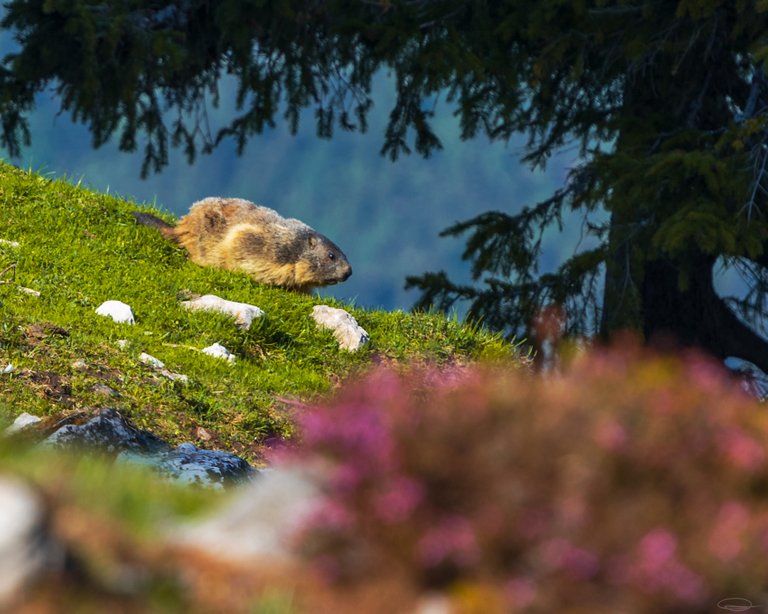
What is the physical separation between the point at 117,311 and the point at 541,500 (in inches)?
303

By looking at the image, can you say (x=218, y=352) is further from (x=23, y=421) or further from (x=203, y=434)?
(x=23, y=421)

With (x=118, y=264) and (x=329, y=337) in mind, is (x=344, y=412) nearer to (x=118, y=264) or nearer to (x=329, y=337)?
(x=329, y=337)

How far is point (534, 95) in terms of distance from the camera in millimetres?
14086

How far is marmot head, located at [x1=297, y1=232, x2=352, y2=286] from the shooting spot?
11.8 metres

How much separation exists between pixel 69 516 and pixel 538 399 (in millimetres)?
1314

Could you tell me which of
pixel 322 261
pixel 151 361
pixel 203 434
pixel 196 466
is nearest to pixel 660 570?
pixel 196 466

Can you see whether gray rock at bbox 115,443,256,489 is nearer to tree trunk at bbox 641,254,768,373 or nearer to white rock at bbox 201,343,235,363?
Result: white rock at bbox 201,343,235,363

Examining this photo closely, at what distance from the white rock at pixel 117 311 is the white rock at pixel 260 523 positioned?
701cm

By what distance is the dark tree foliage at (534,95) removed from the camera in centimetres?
1099

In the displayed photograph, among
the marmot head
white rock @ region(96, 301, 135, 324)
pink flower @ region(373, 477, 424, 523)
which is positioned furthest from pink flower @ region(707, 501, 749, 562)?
the marmot head

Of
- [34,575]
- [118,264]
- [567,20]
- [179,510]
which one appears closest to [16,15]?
[118,264]

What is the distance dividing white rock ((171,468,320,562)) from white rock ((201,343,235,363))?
662 cm

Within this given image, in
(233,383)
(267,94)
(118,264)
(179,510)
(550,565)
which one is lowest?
(550,565)

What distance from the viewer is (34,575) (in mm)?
2490
